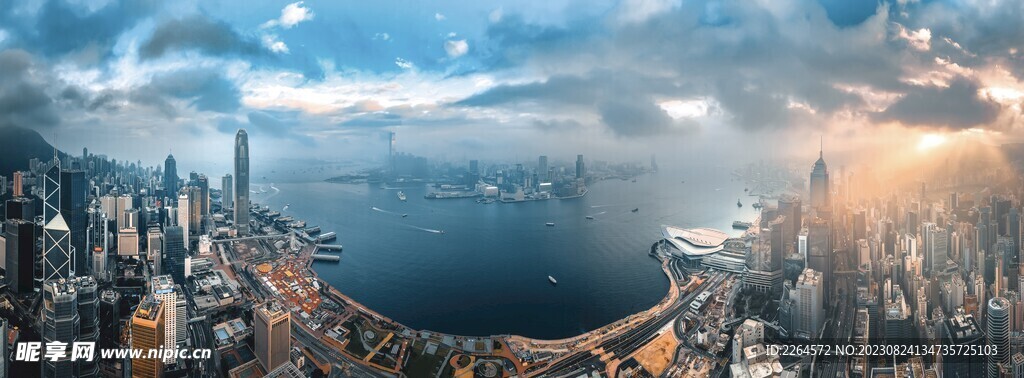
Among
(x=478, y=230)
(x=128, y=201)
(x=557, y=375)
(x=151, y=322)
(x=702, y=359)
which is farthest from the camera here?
(x=478, y=230)

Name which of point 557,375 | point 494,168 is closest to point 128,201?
point 557,375

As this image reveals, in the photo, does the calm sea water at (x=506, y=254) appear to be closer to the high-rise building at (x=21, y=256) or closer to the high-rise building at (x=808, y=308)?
the high-rise building at (x=808, y=308)

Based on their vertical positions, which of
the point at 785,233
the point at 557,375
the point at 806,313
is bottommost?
the point at 557,375

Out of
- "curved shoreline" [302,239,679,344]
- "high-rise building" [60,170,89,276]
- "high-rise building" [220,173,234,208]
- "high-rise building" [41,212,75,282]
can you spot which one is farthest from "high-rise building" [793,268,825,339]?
"high-rise building" [220,173,234,208]

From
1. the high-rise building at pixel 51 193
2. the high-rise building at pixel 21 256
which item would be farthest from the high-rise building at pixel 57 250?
the high-rise building at pixel 21 256

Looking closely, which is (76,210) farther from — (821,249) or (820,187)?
(820,187)

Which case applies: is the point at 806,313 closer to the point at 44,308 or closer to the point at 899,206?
the point at 899,206
